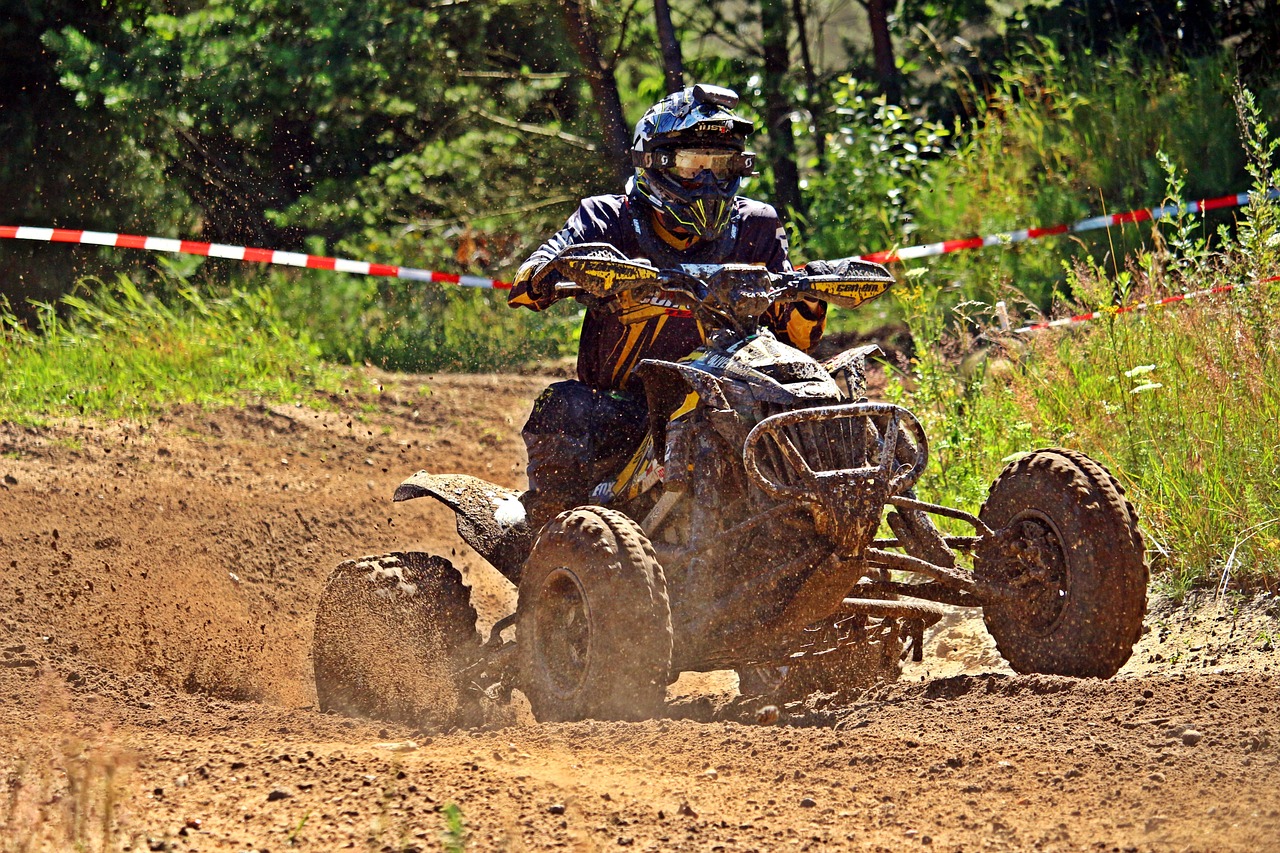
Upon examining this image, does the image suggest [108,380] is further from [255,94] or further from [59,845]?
[59,845]

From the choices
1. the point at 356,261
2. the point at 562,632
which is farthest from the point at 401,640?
the point at 356,261

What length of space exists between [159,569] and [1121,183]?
25.8ft

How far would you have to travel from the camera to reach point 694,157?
19.0 ft

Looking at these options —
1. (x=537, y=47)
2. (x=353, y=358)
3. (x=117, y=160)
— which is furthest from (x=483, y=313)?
(x=117, y=160)

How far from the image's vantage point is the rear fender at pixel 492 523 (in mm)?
6156

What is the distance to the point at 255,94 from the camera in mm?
13133

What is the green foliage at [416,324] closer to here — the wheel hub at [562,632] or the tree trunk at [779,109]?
the tree trunk at [779,109]

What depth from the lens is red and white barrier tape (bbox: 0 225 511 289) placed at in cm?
1180

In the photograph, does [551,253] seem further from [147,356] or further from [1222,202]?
[147,356]

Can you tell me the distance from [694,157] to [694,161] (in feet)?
0.05

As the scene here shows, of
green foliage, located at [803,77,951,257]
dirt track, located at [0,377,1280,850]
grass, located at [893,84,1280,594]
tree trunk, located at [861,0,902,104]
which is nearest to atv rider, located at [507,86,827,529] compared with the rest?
dirt track, located at [0,377,1280,850]

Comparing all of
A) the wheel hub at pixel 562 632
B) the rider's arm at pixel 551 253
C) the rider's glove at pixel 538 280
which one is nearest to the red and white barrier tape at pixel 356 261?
the rider's arm at pixel 551 253

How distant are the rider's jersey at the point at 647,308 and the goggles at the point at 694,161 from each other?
0.71 feet

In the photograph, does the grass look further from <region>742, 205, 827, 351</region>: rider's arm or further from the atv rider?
the atv rider
